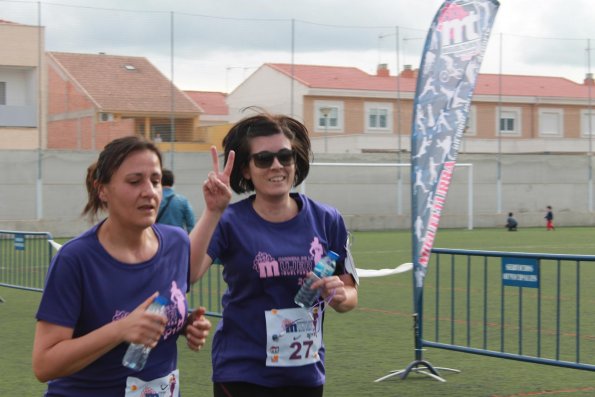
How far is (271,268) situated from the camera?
164 inches

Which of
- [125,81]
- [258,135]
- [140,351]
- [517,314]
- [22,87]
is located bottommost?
[517,314]

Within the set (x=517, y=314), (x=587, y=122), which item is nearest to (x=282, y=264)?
(x=517, y=314)

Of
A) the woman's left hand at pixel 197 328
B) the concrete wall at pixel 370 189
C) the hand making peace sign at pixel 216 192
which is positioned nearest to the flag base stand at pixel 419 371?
the hand making peace sign at pixel 216 192

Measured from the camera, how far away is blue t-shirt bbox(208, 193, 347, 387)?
4.18m

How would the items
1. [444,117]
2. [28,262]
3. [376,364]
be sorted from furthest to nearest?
[28,262]
[376,364]
[444,117]

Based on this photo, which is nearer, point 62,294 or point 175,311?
point 62,294

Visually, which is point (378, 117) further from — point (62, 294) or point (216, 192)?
point (62, 294)

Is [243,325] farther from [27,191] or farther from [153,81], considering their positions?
[153,81]

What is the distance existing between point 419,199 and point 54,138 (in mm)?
24130

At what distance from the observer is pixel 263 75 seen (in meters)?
35.5

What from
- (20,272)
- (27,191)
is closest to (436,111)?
(20,272)

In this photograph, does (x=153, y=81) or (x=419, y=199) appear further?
(x=153, y=81)

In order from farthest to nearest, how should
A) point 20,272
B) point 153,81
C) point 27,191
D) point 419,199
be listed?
point 153,81 < point 27,191 < point 20,272 < point 419,199

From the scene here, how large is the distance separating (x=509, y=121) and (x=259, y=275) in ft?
139
